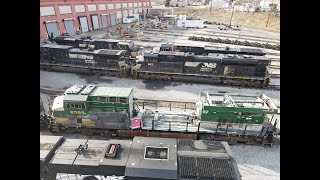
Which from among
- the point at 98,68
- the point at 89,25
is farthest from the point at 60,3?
the point at 98,68

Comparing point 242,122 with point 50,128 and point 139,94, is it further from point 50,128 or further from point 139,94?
point 50,128

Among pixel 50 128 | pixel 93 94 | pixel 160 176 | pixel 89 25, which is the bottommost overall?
pixel 50 128

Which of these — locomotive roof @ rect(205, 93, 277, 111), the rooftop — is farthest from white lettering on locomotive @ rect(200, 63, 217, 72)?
the rooftop

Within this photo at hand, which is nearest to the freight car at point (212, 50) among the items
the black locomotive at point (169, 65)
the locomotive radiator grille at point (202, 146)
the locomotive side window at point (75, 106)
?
the black locomotive at point (169, 65)

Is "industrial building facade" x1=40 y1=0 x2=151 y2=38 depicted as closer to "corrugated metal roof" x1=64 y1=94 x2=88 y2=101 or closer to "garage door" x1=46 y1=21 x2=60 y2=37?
"garage door" x1=46 y1=21 x2=60 y2=37

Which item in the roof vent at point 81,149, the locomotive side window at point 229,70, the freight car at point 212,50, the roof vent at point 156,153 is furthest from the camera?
the freight car at point 212,50

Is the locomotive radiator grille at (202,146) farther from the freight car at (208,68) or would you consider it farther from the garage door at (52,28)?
the garage door at (52,28)

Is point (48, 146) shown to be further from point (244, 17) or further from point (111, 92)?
point (244, 17)
